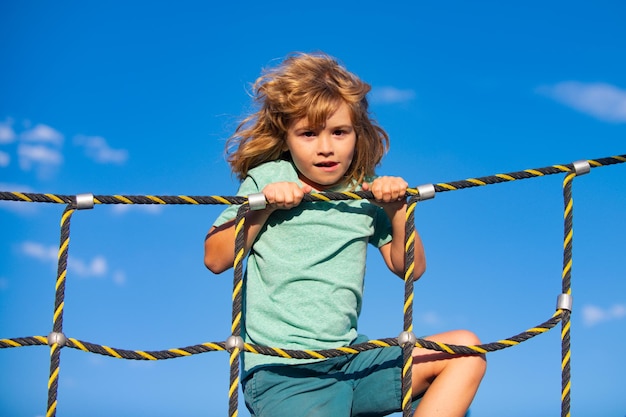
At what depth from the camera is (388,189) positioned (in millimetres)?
2301

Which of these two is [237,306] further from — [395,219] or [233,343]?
[395,219]

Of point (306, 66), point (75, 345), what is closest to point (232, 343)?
point (75, 345)

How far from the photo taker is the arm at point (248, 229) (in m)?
2.26

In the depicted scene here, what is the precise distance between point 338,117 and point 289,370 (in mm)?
721

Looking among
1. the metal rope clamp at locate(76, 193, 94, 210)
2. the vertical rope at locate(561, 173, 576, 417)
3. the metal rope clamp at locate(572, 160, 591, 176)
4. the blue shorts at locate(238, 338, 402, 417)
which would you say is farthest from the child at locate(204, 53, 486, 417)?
the metal rope clamp at locate(572, 160, 591, 176)

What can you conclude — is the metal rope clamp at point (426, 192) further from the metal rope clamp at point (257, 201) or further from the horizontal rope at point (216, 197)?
the metal rope clamp at point (257, 201)

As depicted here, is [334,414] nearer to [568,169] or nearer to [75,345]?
[75,345]

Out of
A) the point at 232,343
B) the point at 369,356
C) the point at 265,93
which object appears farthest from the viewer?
the point at 265,93

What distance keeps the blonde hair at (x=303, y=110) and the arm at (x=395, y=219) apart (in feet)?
0.64

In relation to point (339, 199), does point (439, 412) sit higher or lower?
lower

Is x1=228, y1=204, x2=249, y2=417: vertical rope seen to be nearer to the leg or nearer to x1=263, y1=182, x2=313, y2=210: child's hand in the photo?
x1=263, y1=182, x2=313, y2=210: child's hand

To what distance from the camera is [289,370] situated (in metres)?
2.31

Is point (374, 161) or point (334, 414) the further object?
point (374, 161)

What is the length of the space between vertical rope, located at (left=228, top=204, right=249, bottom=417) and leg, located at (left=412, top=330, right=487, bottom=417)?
477 millimetres
